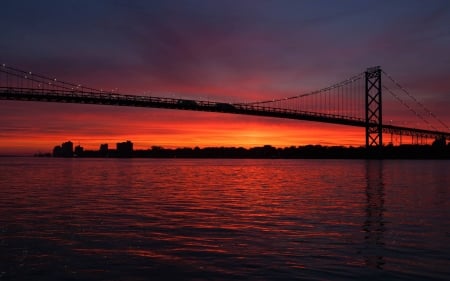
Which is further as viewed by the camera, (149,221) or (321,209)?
(321,209)

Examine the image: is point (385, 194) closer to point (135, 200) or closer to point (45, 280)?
point (135, 200)

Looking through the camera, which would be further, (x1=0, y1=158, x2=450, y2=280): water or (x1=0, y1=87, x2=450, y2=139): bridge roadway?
(x1=0, y1=87, x2=450, y2=139): bridge roadway

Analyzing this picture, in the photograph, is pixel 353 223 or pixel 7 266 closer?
pixel 7 266

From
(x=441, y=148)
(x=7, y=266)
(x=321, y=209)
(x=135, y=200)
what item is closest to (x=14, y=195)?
(x=135, y=200)

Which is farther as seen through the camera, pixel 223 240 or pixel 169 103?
pixel 169 103

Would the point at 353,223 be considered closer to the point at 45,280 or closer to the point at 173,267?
the point at 173,267

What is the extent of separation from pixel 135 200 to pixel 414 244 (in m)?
12.5

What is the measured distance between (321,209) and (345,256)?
7983 millimetres

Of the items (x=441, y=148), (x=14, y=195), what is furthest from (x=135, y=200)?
(x=441, y=148)

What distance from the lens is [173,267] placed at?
28.1ft

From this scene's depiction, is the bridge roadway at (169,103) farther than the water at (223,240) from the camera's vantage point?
Yes

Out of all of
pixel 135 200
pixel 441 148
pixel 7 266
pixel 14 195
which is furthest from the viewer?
pixel 441 148

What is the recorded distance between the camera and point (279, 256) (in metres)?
9.41

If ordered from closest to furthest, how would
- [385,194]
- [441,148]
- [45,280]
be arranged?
[45,280], [385,194], [441,148]
